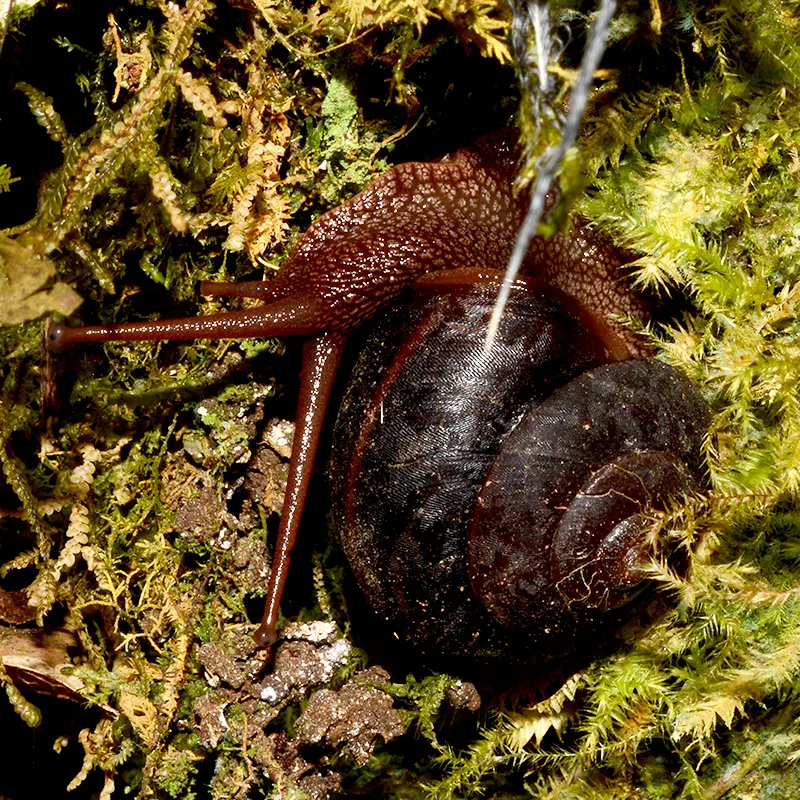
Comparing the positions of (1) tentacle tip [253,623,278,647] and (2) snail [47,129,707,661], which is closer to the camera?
(2) snail [47,129,707,661]

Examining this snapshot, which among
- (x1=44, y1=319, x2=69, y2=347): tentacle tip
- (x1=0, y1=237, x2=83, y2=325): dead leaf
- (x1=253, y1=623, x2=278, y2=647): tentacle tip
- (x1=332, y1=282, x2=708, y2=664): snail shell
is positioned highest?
(x1=0, y1=237, x2=83, y2=325): dead leaf

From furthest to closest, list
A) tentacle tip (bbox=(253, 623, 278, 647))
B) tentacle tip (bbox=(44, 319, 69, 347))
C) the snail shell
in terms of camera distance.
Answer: tentacle tip (bbox=(253, 623, 278, 647))
tentacle tip (bbox=(44, 319, 69, 347))
the snail shell

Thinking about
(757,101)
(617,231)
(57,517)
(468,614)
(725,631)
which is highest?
(757,101)

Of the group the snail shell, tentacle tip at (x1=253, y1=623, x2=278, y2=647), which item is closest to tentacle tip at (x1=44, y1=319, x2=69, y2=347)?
the snail shell

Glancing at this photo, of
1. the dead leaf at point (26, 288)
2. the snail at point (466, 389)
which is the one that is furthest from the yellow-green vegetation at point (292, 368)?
the snail at point (466, 389)

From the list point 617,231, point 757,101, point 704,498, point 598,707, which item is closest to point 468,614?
point 598,707

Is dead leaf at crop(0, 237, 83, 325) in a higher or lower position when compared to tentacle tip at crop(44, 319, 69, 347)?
higher

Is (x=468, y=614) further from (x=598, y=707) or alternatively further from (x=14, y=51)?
(x=14, y=51)

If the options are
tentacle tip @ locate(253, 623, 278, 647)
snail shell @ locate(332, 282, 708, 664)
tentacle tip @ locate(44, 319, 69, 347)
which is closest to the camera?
snail shell @ locate(332, 282, 708, 664)

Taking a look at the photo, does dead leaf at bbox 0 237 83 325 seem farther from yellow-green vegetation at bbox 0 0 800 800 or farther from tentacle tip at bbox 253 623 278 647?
tentacle tip at bbox 253 623 278 647
